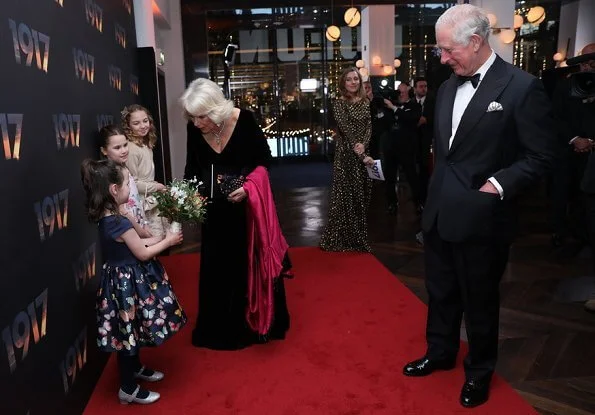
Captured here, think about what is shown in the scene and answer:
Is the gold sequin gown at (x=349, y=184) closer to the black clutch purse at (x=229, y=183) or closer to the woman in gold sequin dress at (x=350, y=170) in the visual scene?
the woman in gold sequin dress at (x=350, y=170)

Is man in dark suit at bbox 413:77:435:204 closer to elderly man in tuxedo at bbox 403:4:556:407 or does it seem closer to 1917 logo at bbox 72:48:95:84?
elderly man in tuxedo at bbox 403:4:556:407

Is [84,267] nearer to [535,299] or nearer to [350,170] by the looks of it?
[350,170]

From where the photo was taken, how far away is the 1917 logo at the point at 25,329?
1.64 metres

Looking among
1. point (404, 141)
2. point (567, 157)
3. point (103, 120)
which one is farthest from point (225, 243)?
point (404, 141)

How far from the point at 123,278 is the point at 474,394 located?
1634 millimetres

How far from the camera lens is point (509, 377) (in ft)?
8.44

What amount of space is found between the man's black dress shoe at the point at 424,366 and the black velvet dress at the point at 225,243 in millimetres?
829

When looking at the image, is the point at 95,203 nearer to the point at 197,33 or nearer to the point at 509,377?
the point at 509,377

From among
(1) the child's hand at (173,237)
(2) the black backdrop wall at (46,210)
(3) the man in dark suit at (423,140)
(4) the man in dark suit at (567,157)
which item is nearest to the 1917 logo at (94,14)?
(2) the black backdrop wall at (46,210)

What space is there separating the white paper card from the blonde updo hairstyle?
188cm

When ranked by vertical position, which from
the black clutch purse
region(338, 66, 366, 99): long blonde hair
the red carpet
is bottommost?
the red carpet

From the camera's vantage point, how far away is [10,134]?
1743mm

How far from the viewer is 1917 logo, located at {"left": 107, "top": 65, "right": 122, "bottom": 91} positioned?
349 cm

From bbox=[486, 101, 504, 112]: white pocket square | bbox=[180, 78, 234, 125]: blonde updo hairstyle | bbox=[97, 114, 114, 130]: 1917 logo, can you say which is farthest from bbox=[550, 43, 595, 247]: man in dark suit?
bbox=[97, 114, 114, 130]: 1917 logo
